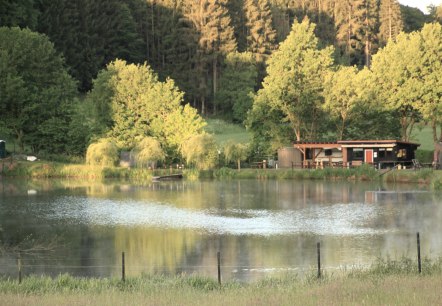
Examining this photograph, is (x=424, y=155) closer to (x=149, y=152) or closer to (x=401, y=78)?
(x=401, y=78)

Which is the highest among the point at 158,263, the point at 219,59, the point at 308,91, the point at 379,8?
the point at 379,8

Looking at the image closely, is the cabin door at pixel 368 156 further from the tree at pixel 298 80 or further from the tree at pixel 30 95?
the tree at pixel 30 95

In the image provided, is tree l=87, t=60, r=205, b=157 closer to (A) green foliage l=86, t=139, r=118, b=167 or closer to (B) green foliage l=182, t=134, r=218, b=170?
(B) green foliage l=182, t=134, r=218, b=170

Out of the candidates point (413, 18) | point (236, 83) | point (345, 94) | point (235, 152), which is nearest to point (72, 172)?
point (235, 152)

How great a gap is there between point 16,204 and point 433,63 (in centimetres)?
4904

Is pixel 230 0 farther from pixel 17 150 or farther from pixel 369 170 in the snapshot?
pixel 369 170

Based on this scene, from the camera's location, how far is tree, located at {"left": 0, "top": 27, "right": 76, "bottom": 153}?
252 ft

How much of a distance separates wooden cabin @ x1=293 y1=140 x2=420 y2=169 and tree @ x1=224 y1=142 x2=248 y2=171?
6.46 meters

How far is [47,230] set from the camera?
33000mm

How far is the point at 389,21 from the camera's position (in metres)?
137

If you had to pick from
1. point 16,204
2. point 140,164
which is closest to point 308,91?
point 140,164

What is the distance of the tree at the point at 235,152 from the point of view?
72438 millimetres

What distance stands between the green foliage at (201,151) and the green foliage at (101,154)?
7.83 meters

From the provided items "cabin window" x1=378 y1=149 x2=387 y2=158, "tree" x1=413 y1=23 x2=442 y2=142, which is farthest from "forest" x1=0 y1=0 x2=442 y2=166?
"cabin window" x1=378 y1=149 x2=387 y2=158
